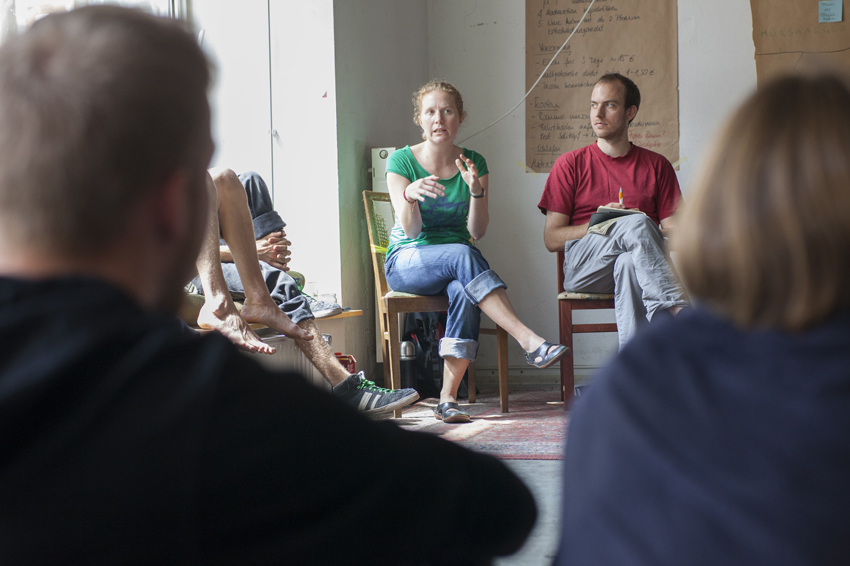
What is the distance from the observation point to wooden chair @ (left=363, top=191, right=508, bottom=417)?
298 cm

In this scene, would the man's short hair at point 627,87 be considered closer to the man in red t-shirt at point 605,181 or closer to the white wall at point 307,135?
the man in red t-shirt at point 605,181

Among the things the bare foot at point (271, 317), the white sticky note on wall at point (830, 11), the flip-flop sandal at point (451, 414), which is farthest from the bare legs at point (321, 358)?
the white sticky note on wall at point (830, 11)

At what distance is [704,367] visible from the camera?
52 cm

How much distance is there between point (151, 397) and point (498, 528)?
268mm

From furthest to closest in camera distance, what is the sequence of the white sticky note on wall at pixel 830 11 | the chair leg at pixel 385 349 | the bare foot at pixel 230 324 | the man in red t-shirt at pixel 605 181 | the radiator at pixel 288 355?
1. the white sticky note on wall at pixel 830 11
2. the chair leg at pixel 385 349
3. the man in red t-shirt at pixel 605 181
4. the radiator at pixel 288 355
5. the bare foot at pixel 230 324

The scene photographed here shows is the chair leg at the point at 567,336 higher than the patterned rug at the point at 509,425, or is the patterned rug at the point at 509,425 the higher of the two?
the chair leg at the point at 567,336

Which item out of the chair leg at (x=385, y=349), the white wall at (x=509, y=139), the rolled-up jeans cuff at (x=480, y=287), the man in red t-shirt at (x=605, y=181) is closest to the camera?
the rolled-up jeans cuff at (x=480, y=287)

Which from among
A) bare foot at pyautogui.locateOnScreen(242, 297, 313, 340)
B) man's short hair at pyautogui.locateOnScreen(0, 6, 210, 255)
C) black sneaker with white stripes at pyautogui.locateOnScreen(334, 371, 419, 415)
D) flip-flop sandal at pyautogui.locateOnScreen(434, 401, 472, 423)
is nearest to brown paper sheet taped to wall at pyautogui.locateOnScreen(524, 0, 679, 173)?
flip-flop sandal at pyautogui.locateOnScreen(434, 401, 472, 423)

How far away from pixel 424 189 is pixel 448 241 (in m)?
0.32

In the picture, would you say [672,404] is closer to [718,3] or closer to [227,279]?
[227,279]

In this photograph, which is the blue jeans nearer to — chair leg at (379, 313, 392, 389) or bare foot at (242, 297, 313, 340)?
chair leg at (379, 313, 392, 389)

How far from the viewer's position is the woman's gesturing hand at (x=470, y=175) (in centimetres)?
296

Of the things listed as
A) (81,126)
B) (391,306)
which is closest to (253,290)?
A: (391,306)

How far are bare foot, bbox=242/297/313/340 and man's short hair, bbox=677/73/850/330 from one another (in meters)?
1.78
